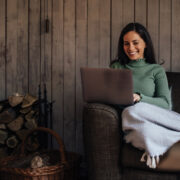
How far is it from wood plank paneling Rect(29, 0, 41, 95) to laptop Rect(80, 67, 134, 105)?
3.36 ft

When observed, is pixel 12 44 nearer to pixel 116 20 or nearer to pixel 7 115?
pixel 7 115

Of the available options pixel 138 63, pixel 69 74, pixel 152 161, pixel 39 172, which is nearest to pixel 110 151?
pixel 152 161

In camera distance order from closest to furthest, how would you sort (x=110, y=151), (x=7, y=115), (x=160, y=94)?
(x=110, y=151) < (x=160, y=94) < (x=7, y=115)

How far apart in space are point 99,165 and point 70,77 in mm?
1070

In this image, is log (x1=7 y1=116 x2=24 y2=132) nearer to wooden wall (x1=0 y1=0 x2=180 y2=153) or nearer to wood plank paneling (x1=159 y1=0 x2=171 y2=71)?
wooden wall (x1=0 y1=0 x2=180 y2=153)

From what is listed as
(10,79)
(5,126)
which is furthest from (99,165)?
(10,79)

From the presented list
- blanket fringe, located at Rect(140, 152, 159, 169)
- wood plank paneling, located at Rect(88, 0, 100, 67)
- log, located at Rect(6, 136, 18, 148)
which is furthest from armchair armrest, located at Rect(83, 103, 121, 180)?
wood plank paneling, located at Rect(88, 0, 100, 67)

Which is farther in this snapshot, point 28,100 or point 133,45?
point 28,100

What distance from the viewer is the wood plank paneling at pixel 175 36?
2.33m

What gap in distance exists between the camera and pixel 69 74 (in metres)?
2.38

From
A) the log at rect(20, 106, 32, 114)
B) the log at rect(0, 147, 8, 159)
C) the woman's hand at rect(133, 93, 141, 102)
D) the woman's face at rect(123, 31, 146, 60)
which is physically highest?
the woman's face at rect(123, 31, 146, 60)

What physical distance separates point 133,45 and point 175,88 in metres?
0.44

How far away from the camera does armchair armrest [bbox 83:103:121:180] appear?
1442 millimetres

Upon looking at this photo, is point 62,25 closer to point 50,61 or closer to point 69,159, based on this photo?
point 50,61
